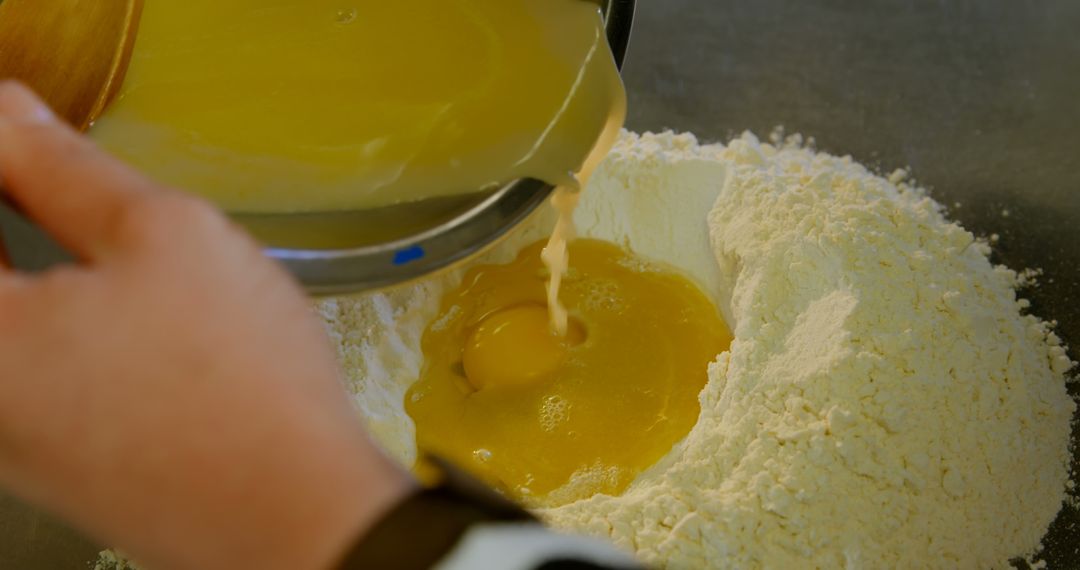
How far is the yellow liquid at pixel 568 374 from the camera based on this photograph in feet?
4.90

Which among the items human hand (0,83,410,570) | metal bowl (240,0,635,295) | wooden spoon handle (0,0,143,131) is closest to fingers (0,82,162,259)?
human hand (0,83,410,570)

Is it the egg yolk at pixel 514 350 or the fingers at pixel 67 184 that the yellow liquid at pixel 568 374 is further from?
the fingers at pixel 67 184

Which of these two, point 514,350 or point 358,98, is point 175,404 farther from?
point 514,350

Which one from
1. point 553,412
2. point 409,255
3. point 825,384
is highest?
point 409,255

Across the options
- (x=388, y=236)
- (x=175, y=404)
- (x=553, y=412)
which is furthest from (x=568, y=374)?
(x=175, y=404)

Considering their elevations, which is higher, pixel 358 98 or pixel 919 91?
pixel 358 98

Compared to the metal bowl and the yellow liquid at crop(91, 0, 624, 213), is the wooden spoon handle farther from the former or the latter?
the metal bowl

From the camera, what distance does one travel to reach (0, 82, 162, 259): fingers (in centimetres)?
69

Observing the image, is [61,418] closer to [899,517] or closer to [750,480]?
[750,480]

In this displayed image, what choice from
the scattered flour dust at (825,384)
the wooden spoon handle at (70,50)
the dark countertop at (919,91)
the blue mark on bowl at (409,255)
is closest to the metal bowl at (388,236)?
the blue mark on bowl at (409,255)

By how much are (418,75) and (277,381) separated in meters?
0.67

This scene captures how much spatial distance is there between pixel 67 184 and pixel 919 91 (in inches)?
70.2

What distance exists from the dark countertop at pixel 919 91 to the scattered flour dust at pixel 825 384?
0.17 meters

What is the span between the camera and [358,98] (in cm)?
122
